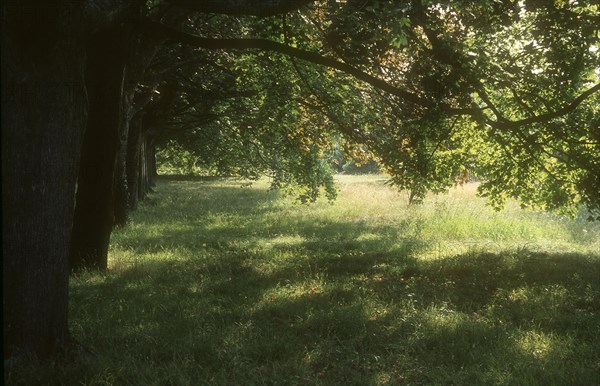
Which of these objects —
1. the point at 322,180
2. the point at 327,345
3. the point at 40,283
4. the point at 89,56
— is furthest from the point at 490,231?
the point at 40,283

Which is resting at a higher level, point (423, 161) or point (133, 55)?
point (133, 55)

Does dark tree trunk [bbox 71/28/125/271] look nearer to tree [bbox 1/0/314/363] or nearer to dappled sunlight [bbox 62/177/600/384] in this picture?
dappled sunlight [bbox 62/177/600/384]

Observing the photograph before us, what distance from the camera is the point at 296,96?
12.6 m

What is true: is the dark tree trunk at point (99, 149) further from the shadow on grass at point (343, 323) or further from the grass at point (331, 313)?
the shadow on grass at point (343, 323)

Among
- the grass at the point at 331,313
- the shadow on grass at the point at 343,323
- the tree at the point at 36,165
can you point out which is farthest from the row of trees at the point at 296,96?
the shadow on grass at the point at 343,323

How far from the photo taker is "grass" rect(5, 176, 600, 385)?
5180 mm

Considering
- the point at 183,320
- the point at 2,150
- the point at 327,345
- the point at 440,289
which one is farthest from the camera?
the point at 440,289

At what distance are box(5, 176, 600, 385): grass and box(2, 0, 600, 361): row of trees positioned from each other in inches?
45.4

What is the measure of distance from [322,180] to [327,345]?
10662mm

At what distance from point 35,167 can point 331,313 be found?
4.27 m

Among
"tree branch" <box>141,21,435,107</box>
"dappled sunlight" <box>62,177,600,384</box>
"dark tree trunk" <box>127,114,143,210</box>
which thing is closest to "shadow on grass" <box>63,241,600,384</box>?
"dappled sunlight" <box>62,177,600,384</box>

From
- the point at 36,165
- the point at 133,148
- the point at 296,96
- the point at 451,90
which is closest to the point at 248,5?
the point at 36,165

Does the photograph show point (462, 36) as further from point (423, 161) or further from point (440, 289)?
point (440, 289)

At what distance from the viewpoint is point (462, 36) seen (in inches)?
403
